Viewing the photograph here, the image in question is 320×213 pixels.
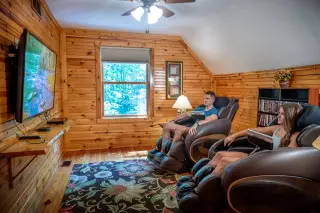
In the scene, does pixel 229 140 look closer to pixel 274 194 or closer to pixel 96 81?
pixel 274 194

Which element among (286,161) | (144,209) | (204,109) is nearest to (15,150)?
(144,209)

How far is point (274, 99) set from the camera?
3529mm

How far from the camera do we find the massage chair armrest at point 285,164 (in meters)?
1.57

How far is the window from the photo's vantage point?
15.4 ft

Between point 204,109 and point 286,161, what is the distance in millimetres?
2274

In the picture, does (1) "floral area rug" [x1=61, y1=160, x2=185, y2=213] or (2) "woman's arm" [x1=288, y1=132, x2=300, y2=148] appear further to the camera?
(1) "floral area rug" [x1=61, y1=160, x2=185, y2=213]

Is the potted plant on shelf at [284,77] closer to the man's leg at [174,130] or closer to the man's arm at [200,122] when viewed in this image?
the man's arm at [200,122]

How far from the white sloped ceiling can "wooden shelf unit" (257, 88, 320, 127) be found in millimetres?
390

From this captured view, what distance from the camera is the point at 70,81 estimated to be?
4.38m

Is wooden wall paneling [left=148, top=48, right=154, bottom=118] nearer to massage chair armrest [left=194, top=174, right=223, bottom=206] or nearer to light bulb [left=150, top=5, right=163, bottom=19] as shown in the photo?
light bulb [left=150, top=5, right=163, bottom=19]

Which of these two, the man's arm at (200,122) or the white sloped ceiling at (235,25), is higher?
the white sloped ceiling at (235,25)

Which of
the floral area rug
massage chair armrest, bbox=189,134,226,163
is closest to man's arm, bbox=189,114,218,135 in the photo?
massage chair armrest, bbox=189,134,226,163

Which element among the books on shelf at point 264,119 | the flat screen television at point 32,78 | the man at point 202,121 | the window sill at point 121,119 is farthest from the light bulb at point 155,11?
the window sill at point 121,119

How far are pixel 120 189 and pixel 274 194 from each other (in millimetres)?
1768
